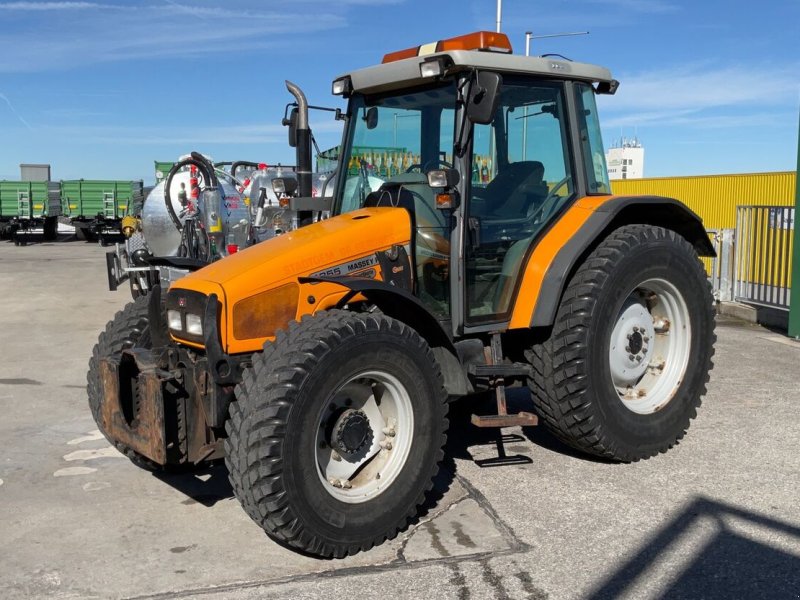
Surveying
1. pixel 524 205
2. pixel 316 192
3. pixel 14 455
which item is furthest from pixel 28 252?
pixel 524 205

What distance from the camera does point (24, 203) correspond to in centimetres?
3088

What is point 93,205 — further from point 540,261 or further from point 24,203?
point 540,261

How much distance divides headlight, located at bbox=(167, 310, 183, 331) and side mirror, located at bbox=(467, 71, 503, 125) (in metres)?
1.79

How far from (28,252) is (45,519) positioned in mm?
23276

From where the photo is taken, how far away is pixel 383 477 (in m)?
4.02

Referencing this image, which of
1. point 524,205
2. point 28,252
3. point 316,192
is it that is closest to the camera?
point 524,205

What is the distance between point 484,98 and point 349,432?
5.83 feet

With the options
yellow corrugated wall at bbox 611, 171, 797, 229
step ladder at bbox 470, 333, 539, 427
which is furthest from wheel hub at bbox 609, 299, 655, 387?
yellow corrugated wall at bbox 611, 171, 797, 229

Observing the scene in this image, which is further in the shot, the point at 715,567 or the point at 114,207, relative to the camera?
the point at 114,207

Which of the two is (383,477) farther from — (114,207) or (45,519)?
(114,207)

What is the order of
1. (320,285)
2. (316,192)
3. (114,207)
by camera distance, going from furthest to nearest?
(114,207)
(316,192)
(320,285)

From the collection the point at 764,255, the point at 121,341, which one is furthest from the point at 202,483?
the point at 764,255

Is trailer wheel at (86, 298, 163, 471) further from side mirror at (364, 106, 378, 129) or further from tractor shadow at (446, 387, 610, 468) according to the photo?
tractor shadow at (446, 387, 610, 468)

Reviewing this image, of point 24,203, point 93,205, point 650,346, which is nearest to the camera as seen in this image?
point 650,346
